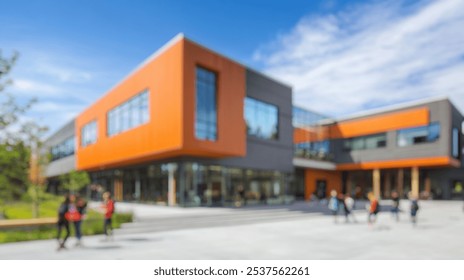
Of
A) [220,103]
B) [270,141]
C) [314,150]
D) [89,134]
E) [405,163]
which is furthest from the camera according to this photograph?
[314,150]

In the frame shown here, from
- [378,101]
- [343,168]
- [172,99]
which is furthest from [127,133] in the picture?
[343,168]

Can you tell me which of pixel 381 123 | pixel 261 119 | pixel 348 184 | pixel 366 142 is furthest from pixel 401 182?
pixel 261 119

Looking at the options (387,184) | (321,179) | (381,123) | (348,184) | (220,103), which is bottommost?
(348,184)

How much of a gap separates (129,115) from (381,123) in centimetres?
2970

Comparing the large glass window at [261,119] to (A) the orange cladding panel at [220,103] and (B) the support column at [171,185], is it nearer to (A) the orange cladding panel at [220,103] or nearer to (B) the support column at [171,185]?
(A) the orange cladding panel at [220,103]

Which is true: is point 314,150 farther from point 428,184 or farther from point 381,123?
point 428,184

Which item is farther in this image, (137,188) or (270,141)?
(270,141)

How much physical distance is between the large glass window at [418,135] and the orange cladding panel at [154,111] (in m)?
28.6

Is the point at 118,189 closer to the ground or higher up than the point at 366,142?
closer to the ground

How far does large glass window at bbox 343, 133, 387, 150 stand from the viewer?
4107cm

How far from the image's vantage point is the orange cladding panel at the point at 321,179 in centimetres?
4034

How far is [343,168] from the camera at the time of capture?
147ft

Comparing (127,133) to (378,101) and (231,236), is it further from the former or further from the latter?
(378,101)

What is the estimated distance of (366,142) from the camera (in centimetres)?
4284
